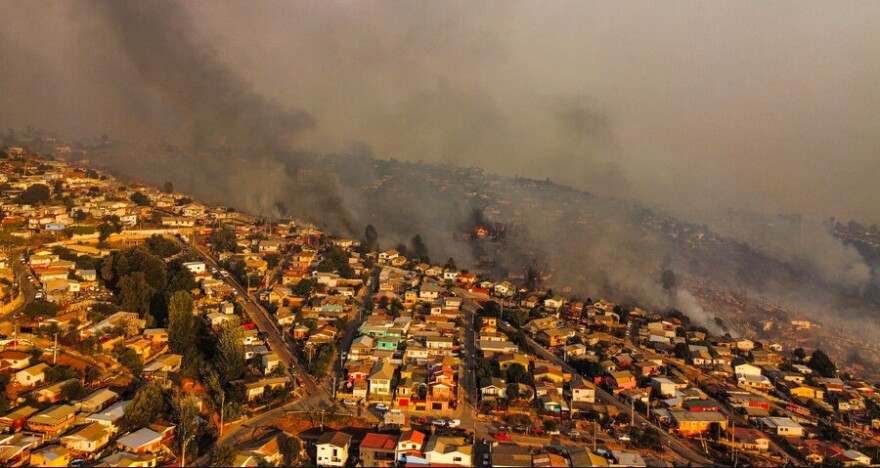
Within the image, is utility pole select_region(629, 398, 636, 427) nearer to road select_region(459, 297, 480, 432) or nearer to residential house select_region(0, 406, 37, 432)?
road select_region(459, 297, 480, 432)

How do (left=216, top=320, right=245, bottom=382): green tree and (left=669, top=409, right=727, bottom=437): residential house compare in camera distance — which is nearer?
(left=669, top=409, right=727, bottom=437): residential house

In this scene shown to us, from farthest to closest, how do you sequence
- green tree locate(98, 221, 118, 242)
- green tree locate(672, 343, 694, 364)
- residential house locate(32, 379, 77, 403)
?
green tree locate(98, 221, 118, 242)
green tree locate(672, 343, 694, 364)
residential house locate(32, 379, 77, 403)

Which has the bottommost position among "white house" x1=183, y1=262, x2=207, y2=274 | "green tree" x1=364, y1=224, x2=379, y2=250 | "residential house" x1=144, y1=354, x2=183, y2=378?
"residential house" x1=144, y1=354, x2=183, y2=378

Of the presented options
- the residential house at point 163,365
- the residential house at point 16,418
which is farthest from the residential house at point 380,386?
the residential house at point 16,418

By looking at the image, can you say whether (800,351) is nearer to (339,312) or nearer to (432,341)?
(432,341)

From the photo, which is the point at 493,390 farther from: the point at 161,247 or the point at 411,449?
the point at 161,247

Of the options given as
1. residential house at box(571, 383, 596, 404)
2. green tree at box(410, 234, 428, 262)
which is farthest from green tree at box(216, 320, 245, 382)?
green tree at box(410, 234, 428, 262)
